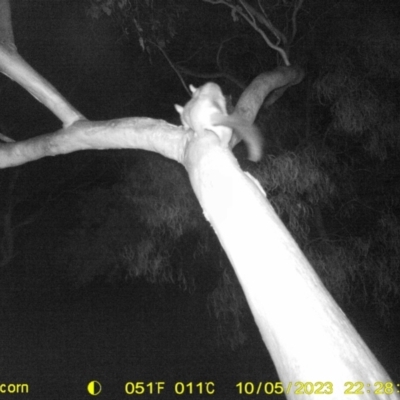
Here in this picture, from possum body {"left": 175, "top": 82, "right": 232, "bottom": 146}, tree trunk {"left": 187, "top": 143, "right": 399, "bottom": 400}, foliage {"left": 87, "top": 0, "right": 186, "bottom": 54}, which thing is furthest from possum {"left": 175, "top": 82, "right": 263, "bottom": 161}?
foliage {"left": 87, "top": 0, "right": 186, "bottom": 54}

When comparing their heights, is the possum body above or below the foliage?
below

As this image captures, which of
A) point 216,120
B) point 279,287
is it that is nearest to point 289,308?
point 279,287

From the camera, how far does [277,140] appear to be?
5602mm

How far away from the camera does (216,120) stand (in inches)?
76.7

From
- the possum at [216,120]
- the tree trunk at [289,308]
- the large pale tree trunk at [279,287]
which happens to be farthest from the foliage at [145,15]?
the tree trunk at [289,308]


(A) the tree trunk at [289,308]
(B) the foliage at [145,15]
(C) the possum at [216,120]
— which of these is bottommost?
(A) the tree trunk at [289,308]

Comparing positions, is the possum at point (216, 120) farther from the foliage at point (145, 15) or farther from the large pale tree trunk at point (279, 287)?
the foliage at point (145, 15)

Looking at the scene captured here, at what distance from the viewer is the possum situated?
195cm

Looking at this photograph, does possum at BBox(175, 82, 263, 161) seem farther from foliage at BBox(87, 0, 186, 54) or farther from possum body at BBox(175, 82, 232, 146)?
foliage at BBox(87, 0, 186, 54)

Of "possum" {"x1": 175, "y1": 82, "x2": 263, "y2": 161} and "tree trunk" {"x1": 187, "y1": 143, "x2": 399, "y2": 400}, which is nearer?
"tree trunk" {"x1": 187, "y1": 143, "x2": 399, "y2": 400}

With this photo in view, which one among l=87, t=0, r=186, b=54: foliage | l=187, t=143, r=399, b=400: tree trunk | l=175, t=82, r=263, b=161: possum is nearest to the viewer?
l=187, t=143, r=399, b=400: tree trunk

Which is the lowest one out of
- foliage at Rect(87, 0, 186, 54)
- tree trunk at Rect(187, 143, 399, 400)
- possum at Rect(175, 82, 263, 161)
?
tree trunk at Rect(187, 143, 399, 400)

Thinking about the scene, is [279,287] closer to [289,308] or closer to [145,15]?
[289,308]

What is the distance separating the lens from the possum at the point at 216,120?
1.95 metres
